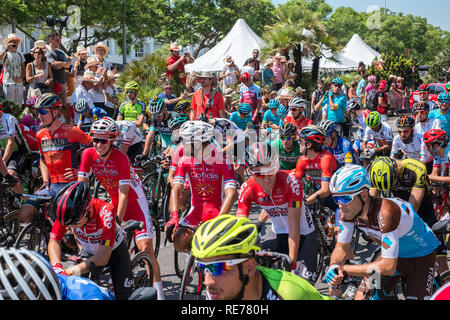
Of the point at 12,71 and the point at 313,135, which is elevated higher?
the point at 12,71

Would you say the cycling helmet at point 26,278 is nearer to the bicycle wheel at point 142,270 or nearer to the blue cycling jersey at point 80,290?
the blue cycling jersey at point 80,290

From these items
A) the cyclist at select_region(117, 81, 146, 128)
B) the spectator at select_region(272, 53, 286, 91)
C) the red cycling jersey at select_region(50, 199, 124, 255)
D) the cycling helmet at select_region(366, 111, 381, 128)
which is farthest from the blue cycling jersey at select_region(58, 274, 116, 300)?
the spectator at select_region(272, 53, 286, 91)

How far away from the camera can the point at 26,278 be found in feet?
9.71

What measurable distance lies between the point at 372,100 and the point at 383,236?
58.5ft

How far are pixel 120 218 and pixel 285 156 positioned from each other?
3.96 metres

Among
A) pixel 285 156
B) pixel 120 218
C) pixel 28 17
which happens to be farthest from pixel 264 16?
pixel 120 218

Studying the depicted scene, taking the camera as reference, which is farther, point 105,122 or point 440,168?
point 440,168

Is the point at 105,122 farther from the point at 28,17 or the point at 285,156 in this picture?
the point at 28,17

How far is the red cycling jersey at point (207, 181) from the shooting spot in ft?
20.9

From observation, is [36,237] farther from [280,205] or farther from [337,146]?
[337,146]

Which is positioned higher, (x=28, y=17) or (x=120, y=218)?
(x=28, y=17)

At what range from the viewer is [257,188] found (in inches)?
227

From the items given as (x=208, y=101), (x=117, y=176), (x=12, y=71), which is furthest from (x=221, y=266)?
(x=12, y=71)
